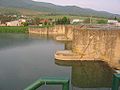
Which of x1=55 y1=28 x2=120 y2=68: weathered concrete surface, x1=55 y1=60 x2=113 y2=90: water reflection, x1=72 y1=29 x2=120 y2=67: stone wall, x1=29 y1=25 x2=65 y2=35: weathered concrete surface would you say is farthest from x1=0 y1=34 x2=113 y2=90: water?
x1=29 y1=25 x2=65 y2=35: weathered concrete surface

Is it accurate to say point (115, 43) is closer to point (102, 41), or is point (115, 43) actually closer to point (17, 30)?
point (102, 41)

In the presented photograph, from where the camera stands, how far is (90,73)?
1603 centimetres

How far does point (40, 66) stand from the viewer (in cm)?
1734

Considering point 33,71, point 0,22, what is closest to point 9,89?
point 33,71

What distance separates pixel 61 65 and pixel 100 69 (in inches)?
111

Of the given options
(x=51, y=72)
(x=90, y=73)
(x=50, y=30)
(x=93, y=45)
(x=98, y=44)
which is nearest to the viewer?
(x=51, y=72)

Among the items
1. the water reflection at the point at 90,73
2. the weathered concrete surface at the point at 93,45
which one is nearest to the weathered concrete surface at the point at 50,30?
the weathered concrete surface at the point at 93,45

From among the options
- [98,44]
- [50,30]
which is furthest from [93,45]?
[50,30]

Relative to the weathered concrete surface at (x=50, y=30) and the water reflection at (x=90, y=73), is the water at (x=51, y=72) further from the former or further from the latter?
the weathered concrete surface at (x=50, y=30)

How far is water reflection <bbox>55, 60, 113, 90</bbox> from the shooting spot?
537 inches

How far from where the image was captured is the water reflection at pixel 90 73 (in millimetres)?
13649

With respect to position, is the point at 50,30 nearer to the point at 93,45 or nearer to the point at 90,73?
the point at 93,45

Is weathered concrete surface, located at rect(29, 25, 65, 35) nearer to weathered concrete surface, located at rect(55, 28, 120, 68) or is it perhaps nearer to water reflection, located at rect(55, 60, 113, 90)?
weathered concrete surface, located at rect(55, 28, 120, 68)

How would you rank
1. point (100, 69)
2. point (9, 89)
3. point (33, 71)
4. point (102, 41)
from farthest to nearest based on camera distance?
point (102, 41) → point (100, 69) → point (33, 71) → point (9, 89)
